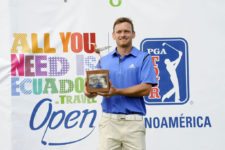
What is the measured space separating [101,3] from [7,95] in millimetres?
1159

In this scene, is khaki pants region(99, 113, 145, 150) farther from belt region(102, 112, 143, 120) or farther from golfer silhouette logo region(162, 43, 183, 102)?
→ golfer silhouette logo region(162, 43, 183, 102)

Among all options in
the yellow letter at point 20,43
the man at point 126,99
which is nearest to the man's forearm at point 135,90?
the man at point 126,99

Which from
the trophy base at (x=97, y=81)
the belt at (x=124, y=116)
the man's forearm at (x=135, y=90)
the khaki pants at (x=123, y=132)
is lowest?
the khaki pants at (x=123, y=132)

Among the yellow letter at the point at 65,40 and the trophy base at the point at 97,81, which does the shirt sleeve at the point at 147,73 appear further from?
the yellow letter at the point at 65,40

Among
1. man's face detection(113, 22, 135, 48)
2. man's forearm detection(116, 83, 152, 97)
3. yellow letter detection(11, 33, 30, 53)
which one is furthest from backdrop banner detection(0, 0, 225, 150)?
man's forearm detection(116, 83, 152, 97)

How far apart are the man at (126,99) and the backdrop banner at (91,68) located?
33.1 inches

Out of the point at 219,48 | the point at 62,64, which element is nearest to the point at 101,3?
the point at 62,64

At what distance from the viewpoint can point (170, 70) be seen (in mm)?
3742

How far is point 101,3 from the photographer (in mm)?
3678

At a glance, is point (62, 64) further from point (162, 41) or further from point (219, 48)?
point (219, 48)

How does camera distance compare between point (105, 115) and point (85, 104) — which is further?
point (85, 104)

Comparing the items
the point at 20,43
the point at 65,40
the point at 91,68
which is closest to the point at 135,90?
the point at 91,68

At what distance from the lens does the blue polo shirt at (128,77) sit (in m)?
2.82

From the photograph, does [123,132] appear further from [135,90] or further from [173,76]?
[173,76]
